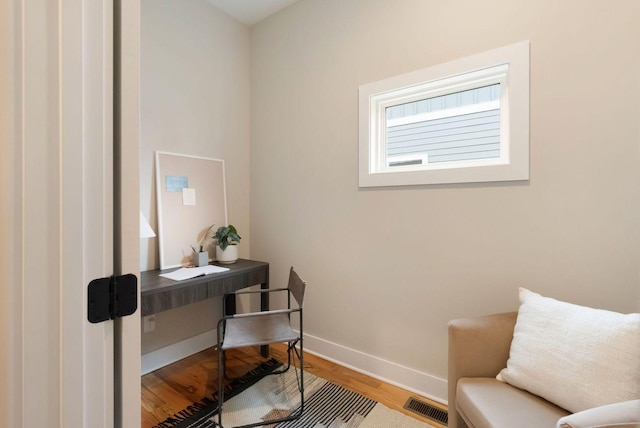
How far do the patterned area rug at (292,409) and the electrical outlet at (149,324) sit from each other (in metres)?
0.68

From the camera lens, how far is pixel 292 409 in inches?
66.7

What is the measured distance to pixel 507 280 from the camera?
1.60 metres

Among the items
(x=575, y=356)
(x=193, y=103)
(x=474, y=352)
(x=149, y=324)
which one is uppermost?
(x=193, y=103)

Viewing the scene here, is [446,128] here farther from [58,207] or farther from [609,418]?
[58,207]

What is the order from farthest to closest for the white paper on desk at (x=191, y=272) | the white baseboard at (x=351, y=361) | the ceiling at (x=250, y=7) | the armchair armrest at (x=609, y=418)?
the ceiling at (x=250, y=7) < the white paper on desk at (x=191, y=272) < the white baseboard at (x=351, y=361) < the armchair armrest at (x=609, y=418)

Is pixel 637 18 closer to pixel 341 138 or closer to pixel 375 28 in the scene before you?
pixel 375 28

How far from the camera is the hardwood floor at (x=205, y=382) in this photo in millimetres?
1729

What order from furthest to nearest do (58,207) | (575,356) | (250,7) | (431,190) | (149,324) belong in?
(250,7)
(149,324)
(431,190)
(575,356)
(58,207)

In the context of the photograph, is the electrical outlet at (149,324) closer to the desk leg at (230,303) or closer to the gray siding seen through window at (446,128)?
the desk leg at (230,303)

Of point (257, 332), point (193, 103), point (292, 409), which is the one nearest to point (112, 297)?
point (257, 332)

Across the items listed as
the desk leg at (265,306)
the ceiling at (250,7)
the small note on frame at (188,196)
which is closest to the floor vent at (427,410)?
the desk leg at (265,306)

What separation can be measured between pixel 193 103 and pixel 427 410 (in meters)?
2.76

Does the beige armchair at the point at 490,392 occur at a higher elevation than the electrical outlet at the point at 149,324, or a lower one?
higher

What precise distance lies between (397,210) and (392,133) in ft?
1.96
